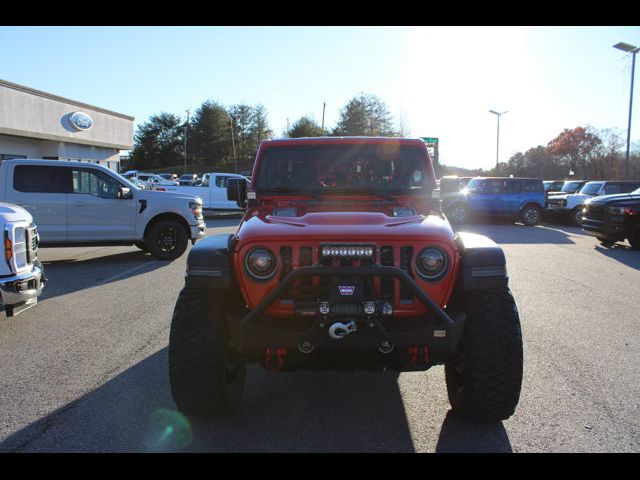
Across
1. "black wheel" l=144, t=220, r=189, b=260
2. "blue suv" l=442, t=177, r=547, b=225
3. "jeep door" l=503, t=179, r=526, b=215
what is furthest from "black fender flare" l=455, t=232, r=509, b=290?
"jeep door" l=503, t=179, r=526, b=215

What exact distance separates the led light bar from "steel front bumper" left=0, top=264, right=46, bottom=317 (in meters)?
3.68

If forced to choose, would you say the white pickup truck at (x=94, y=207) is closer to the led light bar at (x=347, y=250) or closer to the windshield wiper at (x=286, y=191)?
the windshield wiper at (x=286, y=191)

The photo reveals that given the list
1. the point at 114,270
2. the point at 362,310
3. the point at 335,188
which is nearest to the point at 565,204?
the point at 114,270

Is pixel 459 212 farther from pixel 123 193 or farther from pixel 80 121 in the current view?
pixel 80 121

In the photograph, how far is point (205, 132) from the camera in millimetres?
76875

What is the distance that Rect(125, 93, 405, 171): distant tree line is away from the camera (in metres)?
55.6

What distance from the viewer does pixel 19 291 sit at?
557 cm

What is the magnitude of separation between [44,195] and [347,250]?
917 centimetres

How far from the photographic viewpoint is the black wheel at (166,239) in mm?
11297

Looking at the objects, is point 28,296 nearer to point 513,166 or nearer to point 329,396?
point 329,396

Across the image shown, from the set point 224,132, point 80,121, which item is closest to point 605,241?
point 80,121

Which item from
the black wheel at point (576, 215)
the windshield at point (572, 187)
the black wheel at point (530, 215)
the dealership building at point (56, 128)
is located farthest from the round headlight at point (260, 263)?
the dealership building at point (56, 128)

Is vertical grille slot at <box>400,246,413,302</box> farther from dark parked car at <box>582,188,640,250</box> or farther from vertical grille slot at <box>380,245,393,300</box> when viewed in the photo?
dark parked car at <box>582,188,640,250</box>

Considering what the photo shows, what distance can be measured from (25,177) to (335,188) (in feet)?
27.3
